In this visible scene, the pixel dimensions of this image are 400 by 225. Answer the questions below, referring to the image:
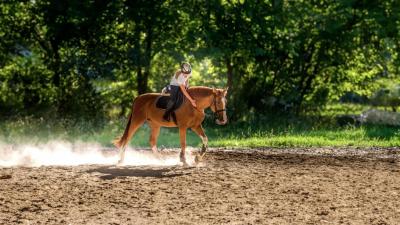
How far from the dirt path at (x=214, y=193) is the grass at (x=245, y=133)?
351 centimetres

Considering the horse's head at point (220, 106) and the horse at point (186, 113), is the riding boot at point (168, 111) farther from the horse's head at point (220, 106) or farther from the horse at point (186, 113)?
the horse's head at point (220, 106)

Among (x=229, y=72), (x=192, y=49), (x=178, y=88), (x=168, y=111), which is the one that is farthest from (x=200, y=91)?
(x=229, y=72)

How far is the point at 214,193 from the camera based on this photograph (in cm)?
1117

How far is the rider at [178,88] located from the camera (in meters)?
13.8

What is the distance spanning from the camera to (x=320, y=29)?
26.9 metres

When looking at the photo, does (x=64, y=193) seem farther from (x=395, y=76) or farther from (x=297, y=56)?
(x=395, y=76)

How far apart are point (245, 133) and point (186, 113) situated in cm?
903

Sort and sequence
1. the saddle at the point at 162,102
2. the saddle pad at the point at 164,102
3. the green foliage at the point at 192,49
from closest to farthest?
the saddle pad at the point at 164,102 → the saddle at the point at 162,102 → the green foliage at the point at 192,49

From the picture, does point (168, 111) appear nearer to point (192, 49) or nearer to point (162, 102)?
point (162, 102)

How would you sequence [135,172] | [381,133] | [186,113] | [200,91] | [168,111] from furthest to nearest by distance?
[381,133], [168,111], [186,113], [200,91], [135,172]

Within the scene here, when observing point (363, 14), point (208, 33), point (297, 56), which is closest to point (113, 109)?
point (208, 33)

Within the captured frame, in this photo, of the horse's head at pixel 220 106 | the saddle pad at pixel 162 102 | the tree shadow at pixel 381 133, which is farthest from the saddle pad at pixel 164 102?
the tree shadow at pixel 381 133

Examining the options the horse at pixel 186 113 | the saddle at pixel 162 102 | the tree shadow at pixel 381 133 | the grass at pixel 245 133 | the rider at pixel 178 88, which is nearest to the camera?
the horse at pixel 186 113

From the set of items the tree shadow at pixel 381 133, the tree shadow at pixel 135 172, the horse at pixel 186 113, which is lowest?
the tree shadow at pixel 135 172
